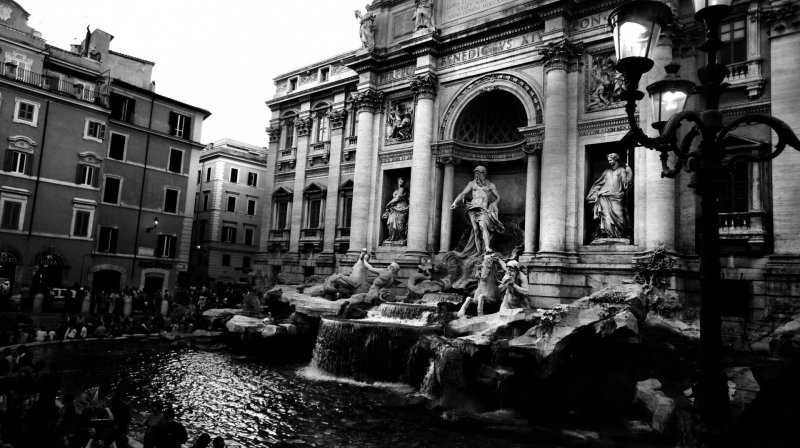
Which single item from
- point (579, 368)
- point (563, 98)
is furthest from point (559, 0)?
point (579, 368)

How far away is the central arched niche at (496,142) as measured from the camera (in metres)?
23.1

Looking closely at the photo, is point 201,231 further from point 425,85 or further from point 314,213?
point 425,85

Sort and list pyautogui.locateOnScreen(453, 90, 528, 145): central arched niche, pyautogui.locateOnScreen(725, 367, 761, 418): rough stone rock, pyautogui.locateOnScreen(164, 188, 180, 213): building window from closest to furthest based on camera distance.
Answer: pyautogui.locateOnScreen(725, 367, 761, 418): rough stone rock < pyautogui.locateOnScreen(453, 90, 528, 145): central arched niche < pyautogui.locateOnScreen(164, 188, 180, 213): building window

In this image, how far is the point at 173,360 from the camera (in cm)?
1652

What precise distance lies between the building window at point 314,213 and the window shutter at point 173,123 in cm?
1218

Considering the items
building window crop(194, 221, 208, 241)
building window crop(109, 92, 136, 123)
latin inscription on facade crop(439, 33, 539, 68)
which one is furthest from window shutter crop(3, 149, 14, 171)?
latin inscription on facade crop(439, 33, 539, 68)

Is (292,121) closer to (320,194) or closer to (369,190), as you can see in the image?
(320,194)

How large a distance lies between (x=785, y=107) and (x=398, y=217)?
595 inches

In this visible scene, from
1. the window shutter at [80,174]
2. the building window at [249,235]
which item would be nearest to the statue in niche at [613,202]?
the window shutter at [80,174]

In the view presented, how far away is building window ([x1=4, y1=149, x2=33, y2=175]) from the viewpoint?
27348 mm

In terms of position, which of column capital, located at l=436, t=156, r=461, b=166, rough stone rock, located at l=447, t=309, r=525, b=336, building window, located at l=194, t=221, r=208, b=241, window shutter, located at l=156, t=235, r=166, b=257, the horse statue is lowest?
Result: rough stone rock, located at l=447, t=309, r=525, b=336

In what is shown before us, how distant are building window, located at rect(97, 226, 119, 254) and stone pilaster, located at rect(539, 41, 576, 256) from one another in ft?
84.0

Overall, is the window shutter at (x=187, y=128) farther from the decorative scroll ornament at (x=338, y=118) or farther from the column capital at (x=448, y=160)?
the column capital at (x=448, y=160)

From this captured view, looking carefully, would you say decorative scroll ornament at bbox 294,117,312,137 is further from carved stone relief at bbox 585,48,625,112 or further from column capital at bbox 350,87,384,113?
carved stone relief at bbox 585,48,625,112
